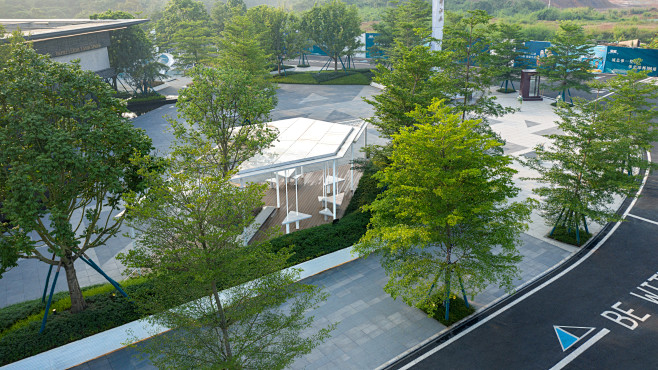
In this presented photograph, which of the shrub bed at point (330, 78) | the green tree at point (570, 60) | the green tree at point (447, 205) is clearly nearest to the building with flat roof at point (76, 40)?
the shrub bed at point (330, 78)

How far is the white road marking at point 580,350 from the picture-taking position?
15.3m

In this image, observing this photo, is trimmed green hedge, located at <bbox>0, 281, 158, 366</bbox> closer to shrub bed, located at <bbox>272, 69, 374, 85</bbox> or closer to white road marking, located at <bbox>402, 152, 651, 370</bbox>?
white road marking, located at <bbox>402, 152, 651, 370</bbox>

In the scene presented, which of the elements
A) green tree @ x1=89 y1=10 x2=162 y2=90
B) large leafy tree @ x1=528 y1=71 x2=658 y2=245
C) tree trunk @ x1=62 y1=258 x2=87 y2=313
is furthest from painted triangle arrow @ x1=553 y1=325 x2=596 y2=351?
green tree @ x1=89 y1=10 x2=162 y2=90

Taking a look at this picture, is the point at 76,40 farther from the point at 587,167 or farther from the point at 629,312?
the point at 629,312

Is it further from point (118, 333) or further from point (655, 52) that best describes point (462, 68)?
point (655, 52)

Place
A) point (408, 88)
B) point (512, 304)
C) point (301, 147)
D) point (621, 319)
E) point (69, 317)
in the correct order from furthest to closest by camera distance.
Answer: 1. point (408, 88)
2. point (301, 147)
3. point (512, 304)
4. point (621, 319)
5. point (69, 317)

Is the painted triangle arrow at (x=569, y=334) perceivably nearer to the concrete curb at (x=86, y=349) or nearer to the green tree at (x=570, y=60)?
the concrete curb at (x=86, y=349)

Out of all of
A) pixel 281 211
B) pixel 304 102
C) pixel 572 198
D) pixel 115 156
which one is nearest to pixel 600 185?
pixel 572 198

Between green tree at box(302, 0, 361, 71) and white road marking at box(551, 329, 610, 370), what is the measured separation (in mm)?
45361

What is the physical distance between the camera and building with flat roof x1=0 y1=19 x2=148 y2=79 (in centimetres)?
3238

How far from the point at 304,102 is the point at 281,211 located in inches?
989

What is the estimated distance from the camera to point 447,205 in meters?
16.1

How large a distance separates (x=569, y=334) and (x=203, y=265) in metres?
13.0

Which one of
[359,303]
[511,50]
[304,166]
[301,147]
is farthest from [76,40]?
[511,50]
